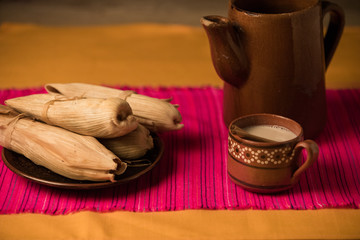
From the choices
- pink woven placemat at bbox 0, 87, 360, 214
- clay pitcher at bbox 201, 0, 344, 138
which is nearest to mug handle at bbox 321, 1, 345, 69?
clay pitcher at bbox 201, 0, 344, 138

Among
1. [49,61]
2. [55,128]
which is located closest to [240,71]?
[55,128]

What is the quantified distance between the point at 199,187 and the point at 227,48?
20 centimetres

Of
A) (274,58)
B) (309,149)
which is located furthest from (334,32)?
(309,149)

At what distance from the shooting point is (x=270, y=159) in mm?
664

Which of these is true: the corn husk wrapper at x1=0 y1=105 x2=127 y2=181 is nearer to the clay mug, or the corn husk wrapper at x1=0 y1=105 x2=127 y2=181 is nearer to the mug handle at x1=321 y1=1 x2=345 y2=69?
the clay mug

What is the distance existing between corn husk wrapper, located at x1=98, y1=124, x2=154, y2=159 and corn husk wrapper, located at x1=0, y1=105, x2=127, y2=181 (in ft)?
0.10

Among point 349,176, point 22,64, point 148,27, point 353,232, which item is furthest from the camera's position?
point 148,27

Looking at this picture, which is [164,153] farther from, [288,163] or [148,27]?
[148,27]

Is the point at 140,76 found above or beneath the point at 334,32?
beneath

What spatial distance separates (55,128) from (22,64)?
0.46 meters

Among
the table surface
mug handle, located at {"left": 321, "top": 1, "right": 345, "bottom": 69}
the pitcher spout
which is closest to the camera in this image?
the table surface

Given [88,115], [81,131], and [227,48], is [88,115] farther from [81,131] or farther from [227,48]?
[227,48]

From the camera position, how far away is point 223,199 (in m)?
0.69

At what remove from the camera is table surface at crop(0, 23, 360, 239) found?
638mm
